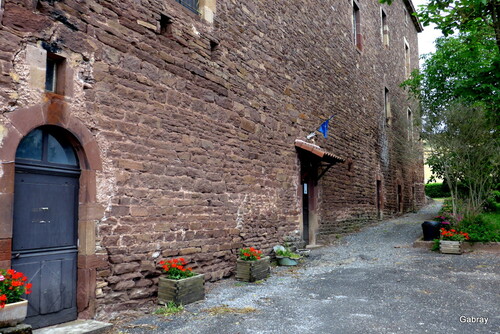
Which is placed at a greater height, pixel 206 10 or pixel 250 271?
pixel 206 10

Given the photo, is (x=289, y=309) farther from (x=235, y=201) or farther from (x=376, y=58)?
(x=376, y=58)

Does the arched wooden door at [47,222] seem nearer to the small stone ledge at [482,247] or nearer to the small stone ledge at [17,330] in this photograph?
the small stone ledge at [17,330]

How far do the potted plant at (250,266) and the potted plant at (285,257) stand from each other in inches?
39.7

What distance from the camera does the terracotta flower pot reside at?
3072 millimetres

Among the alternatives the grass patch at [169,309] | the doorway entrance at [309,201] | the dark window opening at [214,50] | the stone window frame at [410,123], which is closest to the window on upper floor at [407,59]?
the stone window frame at [410,123]

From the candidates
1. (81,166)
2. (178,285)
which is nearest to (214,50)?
(81,166)

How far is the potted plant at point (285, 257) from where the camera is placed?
7.66 m

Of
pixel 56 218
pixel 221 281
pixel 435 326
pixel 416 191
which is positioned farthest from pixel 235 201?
pixel 416 191

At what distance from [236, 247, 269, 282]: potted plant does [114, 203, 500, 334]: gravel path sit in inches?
7.3

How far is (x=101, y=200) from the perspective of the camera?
4426mm

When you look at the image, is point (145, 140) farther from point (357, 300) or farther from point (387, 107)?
point (387, 107)

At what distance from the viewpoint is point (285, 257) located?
25.2 ft

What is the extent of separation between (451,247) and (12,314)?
→ 26.5ft

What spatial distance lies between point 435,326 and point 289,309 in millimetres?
1571
